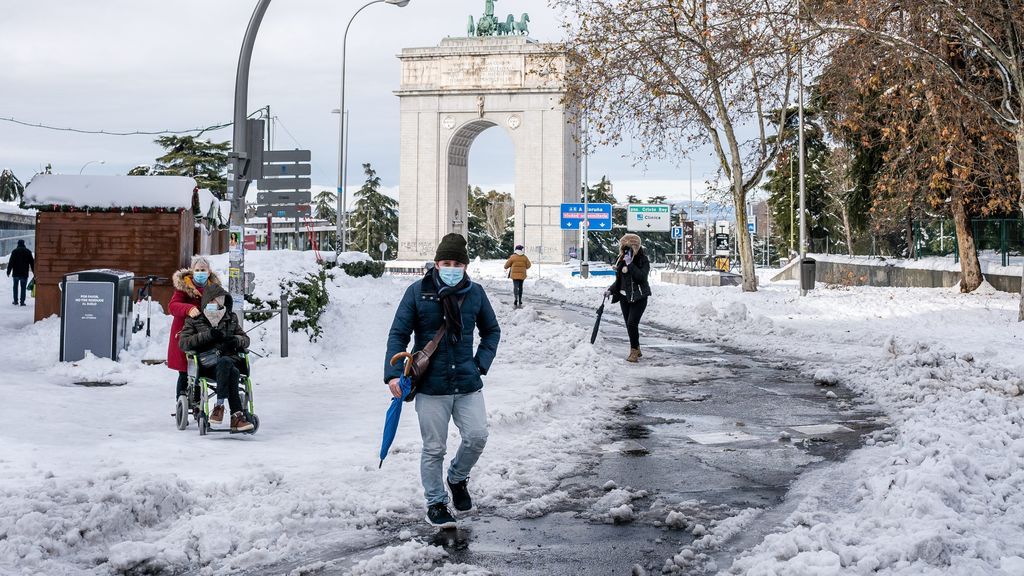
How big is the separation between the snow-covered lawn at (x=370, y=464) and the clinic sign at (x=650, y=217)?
48.6m

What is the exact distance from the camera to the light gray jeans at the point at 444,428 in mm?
6496

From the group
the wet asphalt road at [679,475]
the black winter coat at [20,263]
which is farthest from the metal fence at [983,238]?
the black winter coat at [20,263]

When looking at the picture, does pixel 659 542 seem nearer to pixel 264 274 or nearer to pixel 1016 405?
pixel 1016 405

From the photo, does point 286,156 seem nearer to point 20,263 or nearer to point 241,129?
point 241,129

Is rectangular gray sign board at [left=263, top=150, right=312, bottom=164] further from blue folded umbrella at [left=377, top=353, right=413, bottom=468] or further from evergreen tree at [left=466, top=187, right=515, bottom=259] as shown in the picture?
evergreen tree at [left=466, top=187, right=515, bottom=259]

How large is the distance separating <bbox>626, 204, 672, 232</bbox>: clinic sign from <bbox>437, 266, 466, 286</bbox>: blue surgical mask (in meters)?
59.6

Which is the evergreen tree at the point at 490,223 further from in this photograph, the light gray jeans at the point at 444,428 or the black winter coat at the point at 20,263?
the light gray jeans at the point at 444,428

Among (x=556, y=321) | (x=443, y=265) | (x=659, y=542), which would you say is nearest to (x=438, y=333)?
(x=443, y=265)

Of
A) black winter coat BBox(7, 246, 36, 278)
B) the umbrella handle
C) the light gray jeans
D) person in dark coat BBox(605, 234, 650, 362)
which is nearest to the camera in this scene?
the umbrella handle

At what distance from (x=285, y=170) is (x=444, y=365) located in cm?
1065

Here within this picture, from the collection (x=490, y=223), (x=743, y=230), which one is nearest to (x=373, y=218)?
(x=490, y=223)

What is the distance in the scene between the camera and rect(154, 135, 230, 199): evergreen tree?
63219 millimetres

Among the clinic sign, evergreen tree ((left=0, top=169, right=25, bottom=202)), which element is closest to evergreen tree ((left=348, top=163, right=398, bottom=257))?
evergreen tree ((left=0, top=169, right=25, bottom=202))

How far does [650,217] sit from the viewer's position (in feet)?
217
